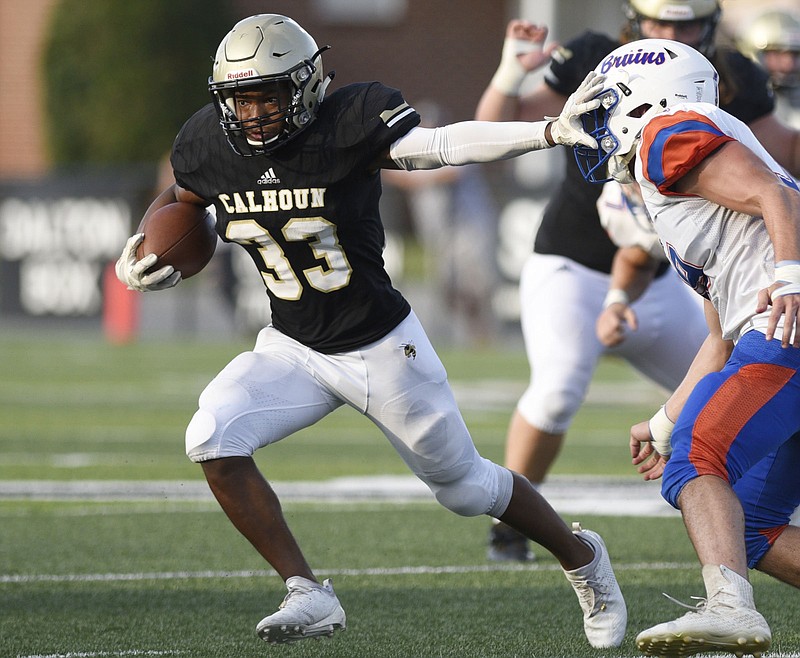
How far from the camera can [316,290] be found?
379 cm

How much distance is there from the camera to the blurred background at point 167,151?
1398 centimetres

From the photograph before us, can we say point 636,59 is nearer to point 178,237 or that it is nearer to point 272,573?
point 178,237

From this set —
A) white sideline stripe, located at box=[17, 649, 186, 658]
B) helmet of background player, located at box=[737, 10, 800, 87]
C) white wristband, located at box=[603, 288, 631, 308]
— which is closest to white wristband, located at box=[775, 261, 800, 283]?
white sideline stripe, located at box=[17, 649, 186, 658]

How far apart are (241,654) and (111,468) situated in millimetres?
3533

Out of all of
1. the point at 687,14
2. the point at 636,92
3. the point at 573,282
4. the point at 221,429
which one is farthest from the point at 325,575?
the point at 687,14

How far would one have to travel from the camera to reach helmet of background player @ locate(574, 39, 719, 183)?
3.34 m

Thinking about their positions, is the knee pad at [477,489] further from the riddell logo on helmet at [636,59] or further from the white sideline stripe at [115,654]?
the riddell logo on helmet at [636,59]

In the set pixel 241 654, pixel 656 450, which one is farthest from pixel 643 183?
pixel 241 654

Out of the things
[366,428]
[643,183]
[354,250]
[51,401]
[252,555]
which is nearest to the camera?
[643,183]

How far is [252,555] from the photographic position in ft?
16.2

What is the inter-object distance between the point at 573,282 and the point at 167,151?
16.1 metres

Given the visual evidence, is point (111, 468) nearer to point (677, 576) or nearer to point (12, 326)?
point (677, 576)

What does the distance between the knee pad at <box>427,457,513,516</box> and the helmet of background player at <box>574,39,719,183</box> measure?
876 millimetres

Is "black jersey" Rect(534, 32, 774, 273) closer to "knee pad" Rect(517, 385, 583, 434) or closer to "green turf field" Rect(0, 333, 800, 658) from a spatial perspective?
"knee pad" Rect(517, 385, 583, 434)
